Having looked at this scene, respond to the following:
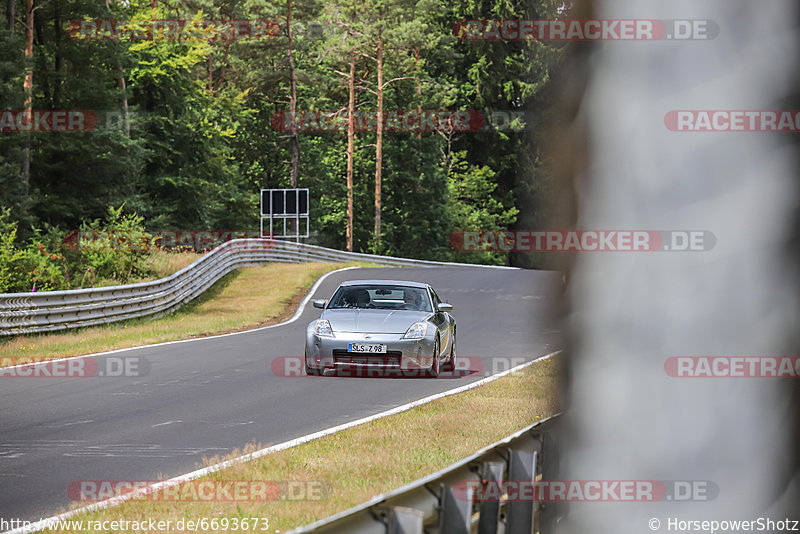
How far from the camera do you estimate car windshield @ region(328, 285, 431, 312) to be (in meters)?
17.8

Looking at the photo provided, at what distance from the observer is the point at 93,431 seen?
37.7ft

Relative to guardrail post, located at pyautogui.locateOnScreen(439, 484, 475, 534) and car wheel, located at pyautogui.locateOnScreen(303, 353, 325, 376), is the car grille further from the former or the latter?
guardrail post, located at pyautogui.locateOnScreen(439, 484, 475, 534)

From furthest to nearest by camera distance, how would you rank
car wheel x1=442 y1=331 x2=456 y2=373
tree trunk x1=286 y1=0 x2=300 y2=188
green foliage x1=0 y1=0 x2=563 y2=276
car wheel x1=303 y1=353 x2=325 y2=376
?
tree trunk x1=286 y1=0 x2=300 y2=188
green foliage x1=0 y1=0 x2=563 y2=276
car wheel x1=442 y1=331 x2=456 y2=373
car wheel x1=303 y1=353 x2=325 y2=376

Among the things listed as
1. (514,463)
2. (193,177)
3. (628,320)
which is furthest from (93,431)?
(193,177)

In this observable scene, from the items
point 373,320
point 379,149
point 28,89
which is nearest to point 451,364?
point 373,320

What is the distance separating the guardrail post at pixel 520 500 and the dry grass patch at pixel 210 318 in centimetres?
1746

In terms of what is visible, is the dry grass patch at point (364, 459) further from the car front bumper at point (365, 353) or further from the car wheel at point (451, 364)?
the car wheel at point (451, 364)

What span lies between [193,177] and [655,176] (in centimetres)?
6070

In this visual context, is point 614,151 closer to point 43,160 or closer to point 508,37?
point 43,160

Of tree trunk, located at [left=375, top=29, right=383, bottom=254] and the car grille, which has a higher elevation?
tree trunk, located at [left=375, top=29, right=383, bottom=254]

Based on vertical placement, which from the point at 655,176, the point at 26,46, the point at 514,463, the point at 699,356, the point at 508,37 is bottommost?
the point at 514,463

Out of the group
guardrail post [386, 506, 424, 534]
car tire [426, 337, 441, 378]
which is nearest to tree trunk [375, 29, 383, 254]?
car tire [426, 337, 441, 378]

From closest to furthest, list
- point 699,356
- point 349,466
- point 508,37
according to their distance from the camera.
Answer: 1. point 699,356
2. point 349,466
3. point 508,37

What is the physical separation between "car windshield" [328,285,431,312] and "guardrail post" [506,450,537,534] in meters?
15.9
